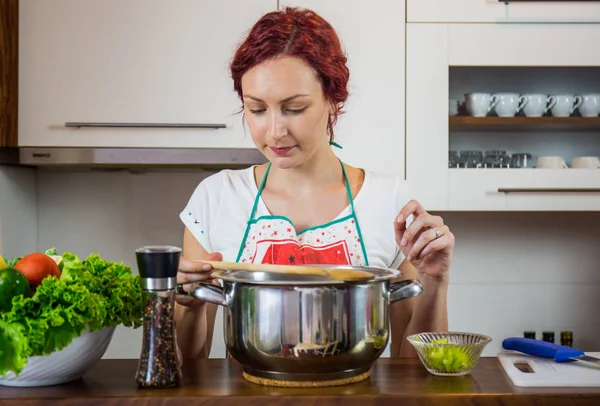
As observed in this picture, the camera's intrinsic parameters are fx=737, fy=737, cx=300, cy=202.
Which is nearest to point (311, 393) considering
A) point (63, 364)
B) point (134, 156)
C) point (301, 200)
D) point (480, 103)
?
point (63, 364)

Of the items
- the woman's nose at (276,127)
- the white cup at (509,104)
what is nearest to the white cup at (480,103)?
the white cup at (509,104)

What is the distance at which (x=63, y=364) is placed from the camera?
942 millimetres

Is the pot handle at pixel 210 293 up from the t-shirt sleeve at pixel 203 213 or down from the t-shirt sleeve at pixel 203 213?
down

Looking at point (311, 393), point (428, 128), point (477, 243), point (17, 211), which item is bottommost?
point (311, 393)

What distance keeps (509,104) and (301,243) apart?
1.01 metres

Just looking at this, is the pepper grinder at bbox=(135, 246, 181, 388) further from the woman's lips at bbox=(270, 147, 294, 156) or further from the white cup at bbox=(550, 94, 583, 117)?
the white cup at bbox=(550, 94, 583, 117)

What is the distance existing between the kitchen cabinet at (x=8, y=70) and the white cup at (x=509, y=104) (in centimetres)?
140

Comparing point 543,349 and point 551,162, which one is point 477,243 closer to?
point 551,162

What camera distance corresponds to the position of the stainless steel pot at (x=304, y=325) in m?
0.90

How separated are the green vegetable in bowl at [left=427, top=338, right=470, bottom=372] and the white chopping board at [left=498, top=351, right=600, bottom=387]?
65 millimetres

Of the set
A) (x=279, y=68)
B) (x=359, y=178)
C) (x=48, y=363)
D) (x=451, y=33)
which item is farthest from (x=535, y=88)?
(x=48, y=363)

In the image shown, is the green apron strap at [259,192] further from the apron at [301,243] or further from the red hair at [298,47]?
the red hair at [298,47]

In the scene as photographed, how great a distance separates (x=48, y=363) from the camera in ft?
3.06

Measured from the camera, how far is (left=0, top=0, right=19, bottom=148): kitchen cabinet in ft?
6.79
